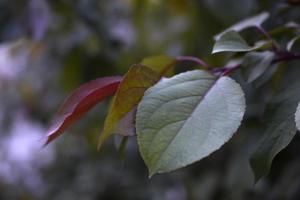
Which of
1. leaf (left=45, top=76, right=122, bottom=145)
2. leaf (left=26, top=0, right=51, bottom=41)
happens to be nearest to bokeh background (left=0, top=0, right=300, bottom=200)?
leaf (left=26, top=0, right=51, bottom=41)

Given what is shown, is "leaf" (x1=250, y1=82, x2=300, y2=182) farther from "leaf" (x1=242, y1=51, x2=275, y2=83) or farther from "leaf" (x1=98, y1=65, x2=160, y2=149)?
"leaf" (x1=98, y1=65, x2=160, y2=149)

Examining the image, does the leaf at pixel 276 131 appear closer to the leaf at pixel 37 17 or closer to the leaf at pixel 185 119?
the leaf at pixel 185 119

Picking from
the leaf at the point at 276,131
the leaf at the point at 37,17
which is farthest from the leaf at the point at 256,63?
the leaf at the point at 37,17

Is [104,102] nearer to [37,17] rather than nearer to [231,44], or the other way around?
[37,17]

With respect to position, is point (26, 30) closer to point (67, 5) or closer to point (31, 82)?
point (67, 5)

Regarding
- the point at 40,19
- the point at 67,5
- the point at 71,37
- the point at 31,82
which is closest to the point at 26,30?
the point at 40,19

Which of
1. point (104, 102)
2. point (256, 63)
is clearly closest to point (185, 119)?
point (256, 63)
